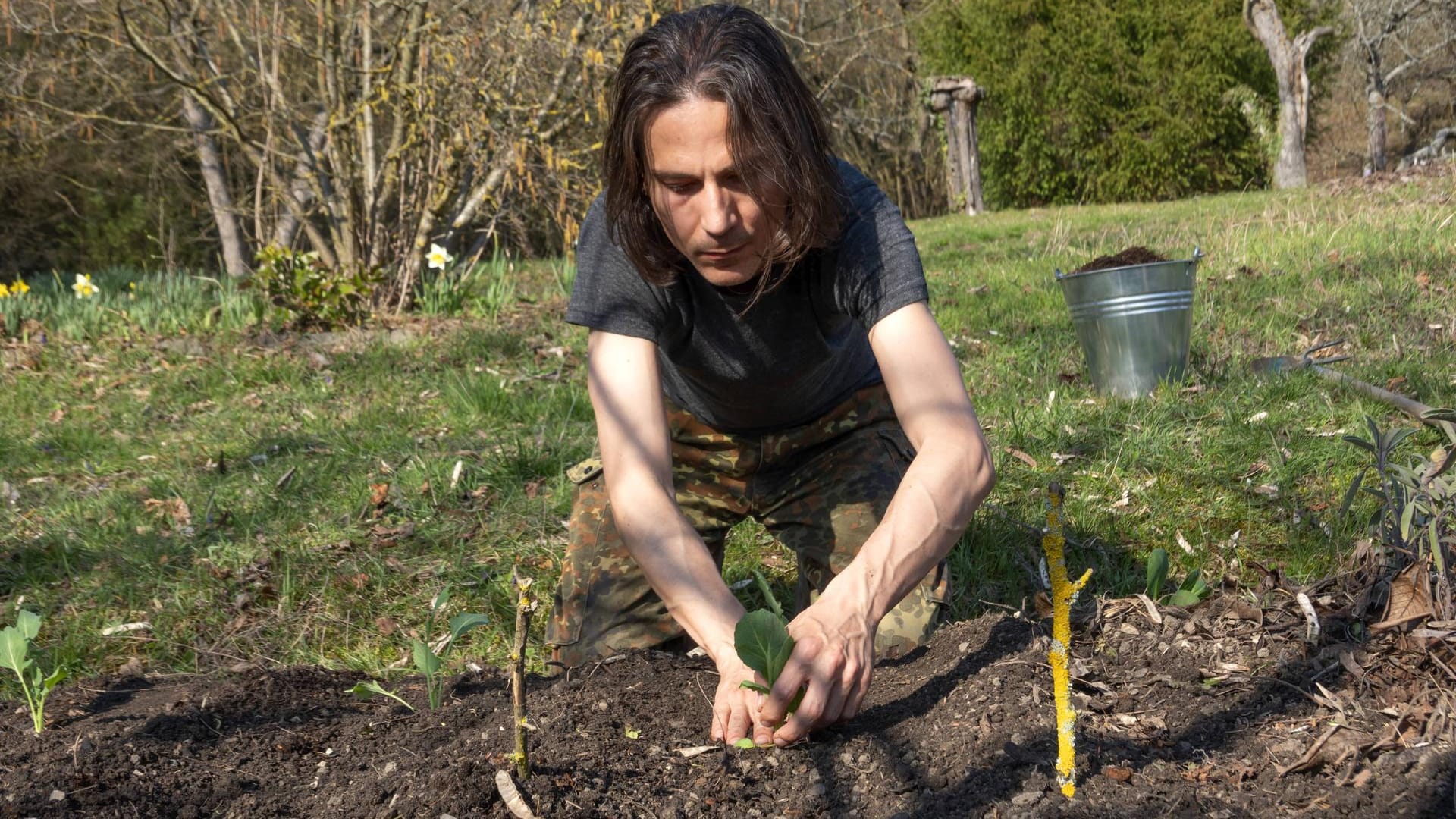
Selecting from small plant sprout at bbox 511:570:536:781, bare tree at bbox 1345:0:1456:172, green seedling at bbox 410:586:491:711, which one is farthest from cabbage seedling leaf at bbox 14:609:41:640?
bare tree at bbox 1345:0:1456:172

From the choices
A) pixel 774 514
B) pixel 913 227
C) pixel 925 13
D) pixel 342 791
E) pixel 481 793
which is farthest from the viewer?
pixel 925 13

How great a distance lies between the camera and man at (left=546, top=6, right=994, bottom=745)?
179 centimetres

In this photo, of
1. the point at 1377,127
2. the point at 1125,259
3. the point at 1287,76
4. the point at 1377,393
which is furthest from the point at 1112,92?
the point at 1377,393

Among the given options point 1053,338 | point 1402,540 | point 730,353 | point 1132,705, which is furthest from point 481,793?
point 1053,338

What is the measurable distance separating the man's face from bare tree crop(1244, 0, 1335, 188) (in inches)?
543

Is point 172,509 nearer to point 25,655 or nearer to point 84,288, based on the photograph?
point 25,655

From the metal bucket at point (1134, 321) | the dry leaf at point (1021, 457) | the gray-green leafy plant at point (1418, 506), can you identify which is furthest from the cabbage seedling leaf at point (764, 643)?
the metal bucket at point (1134, 321)

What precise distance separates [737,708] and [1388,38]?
20.2m

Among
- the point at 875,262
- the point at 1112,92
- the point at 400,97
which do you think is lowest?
the point at 875,262

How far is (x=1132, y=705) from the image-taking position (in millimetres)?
1753

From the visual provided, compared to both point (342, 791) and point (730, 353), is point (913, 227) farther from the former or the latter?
point (342, 791)

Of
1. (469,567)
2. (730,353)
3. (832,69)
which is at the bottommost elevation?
(469,567)

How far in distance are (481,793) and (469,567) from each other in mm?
1782

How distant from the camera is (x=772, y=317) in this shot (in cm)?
246
